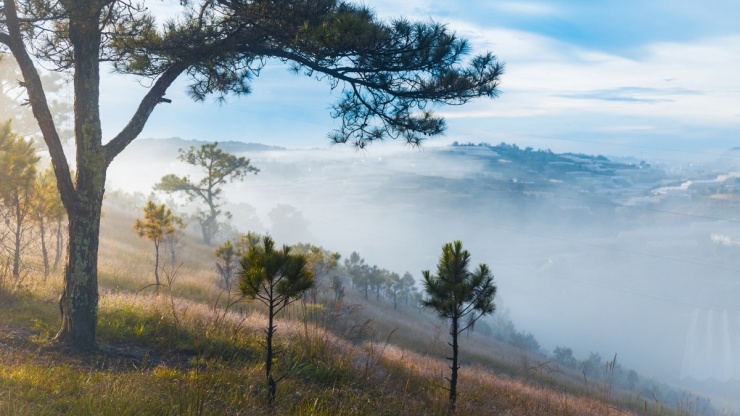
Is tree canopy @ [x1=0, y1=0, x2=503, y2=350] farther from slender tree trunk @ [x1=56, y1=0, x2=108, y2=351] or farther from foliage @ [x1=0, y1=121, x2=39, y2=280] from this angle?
foliage @ [x1=0, y1=121, x2=39, y2=280]

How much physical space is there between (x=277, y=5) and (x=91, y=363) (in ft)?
17.8

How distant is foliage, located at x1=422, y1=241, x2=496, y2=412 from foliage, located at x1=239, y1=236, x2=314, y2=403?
1860mm

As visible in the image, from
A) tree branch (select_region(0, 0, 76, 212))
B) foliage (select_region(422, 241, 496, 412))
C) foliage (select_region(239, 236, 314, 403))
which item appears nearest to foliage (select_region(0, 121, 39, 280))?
tree branch (select_region(0, 0, 76, 212))

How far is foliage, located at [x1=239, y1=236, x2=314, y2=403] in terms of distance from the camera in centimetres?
439

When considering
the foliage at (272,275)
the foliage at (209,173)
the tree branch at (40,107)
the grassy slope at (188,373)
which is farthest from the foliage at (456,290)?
the foliage at (209,173)

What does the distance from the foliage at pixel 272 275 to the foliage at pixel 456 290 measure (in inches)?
73.2

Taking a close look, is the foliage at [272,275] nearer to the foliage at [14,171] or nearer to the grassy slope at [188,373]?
the grassy slope at [188,373]

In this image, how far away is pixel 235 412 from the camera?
377 centimetres

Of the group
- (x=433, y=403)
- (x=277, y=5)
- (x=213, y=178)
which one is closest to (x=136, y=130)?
(x=277, y=5)

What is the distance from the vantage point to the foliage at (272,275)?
439 centimetres

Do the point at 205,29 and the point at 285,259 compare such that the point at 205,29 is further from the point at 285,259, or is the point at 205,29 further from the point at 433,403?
the point at 433,403

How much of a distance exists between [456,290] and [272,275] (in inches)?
94.9

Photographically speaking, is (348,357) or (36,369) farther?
(348,357)

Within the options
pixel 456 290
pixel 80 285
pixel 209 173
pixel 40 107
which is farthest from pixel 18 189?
pixel 209 173
